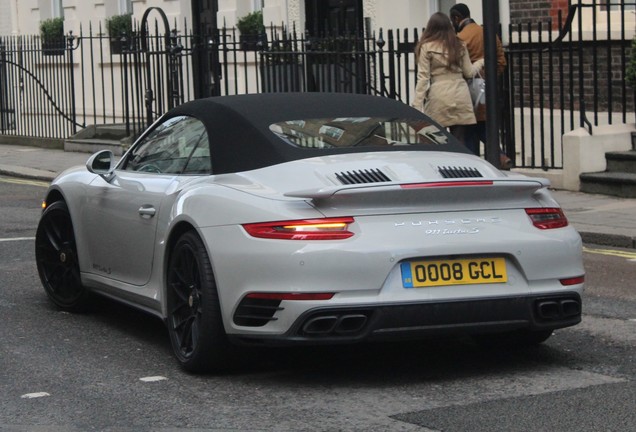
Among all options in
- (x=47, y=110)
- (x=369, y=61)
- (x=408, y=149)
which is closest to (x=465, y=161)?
(x=408, y=149)

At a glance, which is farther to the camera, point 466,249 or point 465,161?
point 465,161

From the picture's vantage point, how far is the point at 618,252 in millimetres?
11336

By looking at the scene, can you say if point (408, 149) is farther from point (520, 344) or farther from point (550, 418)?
point (550, 418)

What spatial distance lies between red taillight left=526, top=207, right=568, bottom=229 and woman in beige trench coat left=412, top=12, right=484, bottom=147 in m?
7.18

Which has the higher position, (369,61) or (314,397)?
(369,61)

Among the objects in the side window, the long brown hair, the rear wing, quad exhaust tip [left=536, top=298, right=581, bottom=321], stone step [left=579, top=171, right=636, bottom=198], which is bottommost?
stone step [left=579, top=171, right=636, bottom=198]

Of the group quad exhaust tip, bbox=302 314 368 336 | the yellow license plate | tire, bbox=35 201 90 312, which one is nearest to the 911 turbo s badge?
the yellow license plate

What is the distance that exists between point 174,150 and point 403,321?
2.02 metres

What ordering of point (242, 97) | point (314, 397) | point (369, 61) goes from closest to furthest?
point (314, 397), point (242, 97), point (369, 61)

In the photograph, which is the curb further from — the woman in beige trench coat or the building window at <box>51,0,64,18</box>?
the building window at <box>51,0,64,18</box>

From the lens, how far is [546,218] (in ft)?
22.1

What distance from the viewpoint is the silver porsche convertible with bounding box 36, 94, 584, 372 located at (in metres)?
6.29

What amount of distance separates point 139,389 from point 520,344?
201cm

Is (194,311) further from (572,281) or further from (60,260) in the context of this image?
(60,260)
